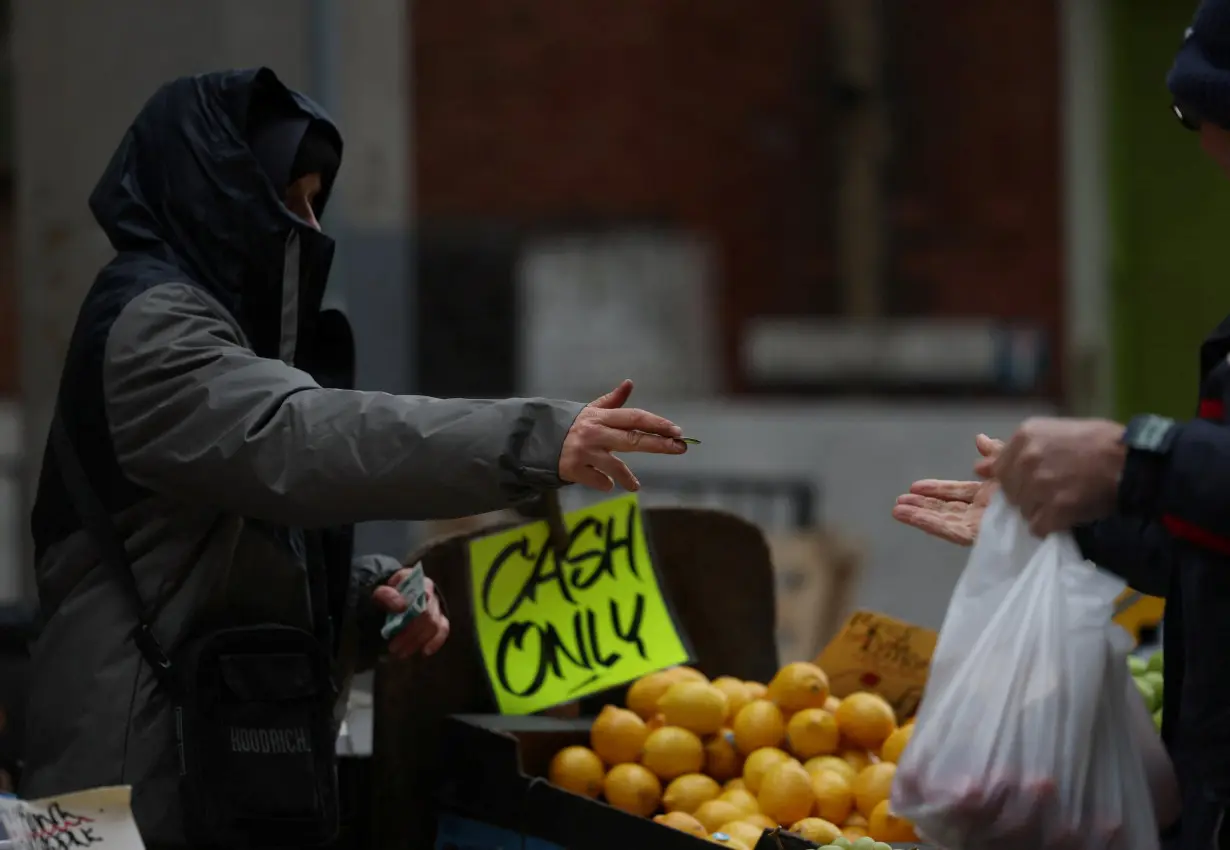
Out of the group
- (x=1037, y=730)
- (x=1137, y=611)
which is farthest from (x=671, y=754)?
(x=1137, y=611)

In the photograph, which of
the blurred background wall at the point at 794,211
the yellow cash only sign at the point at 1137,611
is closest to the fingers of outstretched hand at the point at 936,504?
the yellow cash only sign at the point at 1137,611

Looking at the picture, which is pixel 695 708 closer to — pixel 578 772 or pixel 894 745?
pixel 578 772

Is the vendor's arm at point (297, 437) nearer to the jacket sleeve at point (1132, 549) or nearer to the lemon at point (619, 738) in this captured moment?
the jacket sleeve at point (1132, 549)

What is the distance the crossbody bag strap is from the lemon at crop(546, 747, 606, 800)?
0.83 meters

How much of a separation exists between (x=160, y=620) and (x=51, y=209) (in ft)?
7.71

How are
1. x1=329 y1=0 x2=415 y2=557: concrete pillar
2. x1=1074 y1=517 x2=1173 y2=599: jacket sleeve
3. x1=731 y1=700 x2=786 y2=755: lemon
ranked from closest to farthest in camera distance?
x1=1074 y1=517 x2=1173 y2=599: jacket sleeve → x1=731 y1=700 x2=786 y2=755: lemon → x1=329 y1=0 x2=415 y2=557: concrete pillar

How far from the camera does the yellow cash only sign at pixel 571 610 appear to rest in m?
3.33

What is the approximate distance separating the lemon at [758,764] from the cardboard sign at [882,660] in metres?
0.32

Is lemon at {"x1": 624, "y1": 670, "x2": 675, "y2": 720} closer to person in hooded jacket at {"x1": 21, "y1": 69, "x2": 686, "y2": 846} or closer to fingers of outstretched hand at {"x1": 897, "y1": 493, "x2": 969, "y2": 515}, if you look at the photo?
person in hooded jacket at {"x1": 21, "y1": 69, "x2": 686, "y2": 846}

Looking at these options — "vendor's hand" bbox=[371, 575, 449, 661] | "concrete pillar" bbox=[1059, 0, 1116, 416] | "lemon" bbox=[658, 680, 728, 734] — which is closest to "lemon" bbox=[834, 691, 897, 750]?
"lemon" bbox=[658, 680, 728, 734]

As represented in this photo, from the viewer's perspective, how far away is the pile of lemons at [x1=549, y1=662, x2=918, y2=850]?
3045 millimetres

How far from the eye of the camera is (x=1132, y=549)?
227cm

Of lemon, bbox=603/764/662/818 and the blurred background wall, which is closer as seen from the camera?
lemon, bbox=603/764/662/818

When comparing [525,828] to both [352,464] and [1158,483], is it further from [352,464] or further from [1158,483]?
[1158,483]
